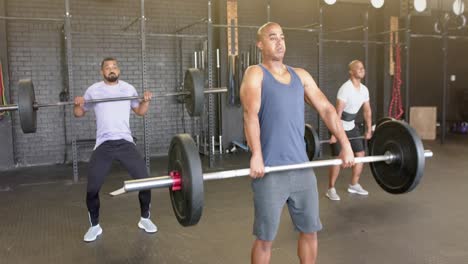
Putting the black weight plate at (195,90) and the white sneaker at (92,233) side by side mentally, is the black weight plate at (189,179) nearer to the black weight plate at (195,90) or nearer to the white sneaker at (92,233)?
the black weight plate at (195,90)

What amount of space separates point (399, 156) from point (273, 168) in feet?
2.87

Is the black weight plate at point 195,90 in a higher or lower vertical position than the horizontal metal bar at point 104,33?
lower

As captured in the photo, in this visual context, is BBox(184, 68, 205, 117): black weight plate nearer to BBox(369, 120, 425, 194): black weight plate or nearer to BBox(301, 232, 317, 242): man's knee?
BBox(369, 120, 425, 194): black weight plate

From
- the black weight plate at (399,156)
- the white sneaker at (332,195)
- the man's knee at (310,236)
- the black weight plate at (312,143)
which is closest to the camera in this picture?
the man's knee at (310,236)

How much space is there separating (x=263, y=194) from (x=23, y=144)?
4.78 meters

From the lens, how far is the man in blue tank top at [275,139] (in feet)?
6.40

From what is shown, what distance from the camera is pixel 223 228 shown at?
10.6 ft

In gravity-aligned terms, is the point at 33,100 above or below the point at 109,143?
above

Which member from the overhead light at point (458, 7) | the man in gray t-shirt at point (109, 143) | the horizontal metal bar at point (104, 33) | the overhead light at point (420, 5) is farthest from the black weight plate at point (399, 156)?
the overhead light at point (458, 7)

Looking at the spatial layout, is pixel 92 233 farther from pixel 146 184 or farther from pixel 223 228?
pixel 146 184

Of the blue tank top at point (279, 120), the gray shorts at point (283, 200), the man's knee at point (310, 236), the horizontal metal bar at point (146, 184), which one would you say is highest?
the blue tank top at point (279, 120)

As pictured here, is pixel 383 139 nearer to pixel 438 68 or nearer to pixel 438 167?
pixel 438 167

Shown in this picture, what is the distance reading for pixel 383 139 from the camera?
2.53 m

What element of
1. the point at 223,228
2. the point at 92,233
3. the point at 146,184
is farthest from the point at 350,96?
the point at 146,184
